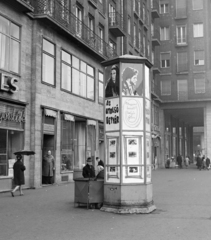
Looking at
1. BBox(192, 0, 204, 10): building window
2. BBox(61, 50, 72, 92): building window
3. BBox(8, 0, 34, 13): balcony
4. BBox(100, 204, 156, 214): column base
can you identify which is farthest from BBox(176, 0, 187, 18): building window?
BBox(100, 204, 156, 214): column base

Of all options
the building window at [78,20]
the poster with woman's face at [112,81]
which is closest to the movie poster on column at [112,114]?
the poster with woman's face at [112,81]

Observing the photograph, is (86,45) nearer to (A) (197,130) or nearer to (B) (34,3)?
(B) (34,3)

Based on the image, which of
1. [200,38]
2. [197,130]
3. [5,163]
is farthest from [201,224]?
[197,130]

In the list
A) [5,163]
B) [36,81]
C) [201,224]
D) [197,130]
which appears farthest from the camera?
[197,130]

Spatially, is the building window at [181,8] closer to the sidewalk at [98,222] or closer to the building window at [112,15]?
the building window at [112,15]

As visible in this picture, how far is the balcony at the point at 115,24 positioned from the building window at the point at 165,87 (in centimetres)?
1807

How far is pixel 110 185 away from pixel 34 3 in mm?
12478

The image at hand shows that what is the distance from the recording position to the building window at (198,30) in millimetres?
49750

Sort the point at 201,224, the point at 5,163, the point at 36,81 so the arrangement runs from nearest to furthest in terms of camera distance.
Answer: the point at 201,224
the point at 5,163
the point at 36,81

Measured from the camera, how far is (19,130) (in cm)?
1894

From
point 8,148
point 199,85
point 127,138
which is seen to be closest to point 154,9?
point 199,85

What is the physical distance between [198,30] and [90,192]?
1634 inches

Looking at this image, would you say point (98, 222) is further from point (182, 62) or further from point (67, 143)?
point (182, 62)

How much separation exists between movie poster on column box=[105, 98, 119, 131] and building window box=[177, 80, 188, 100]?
3831 centimetres
